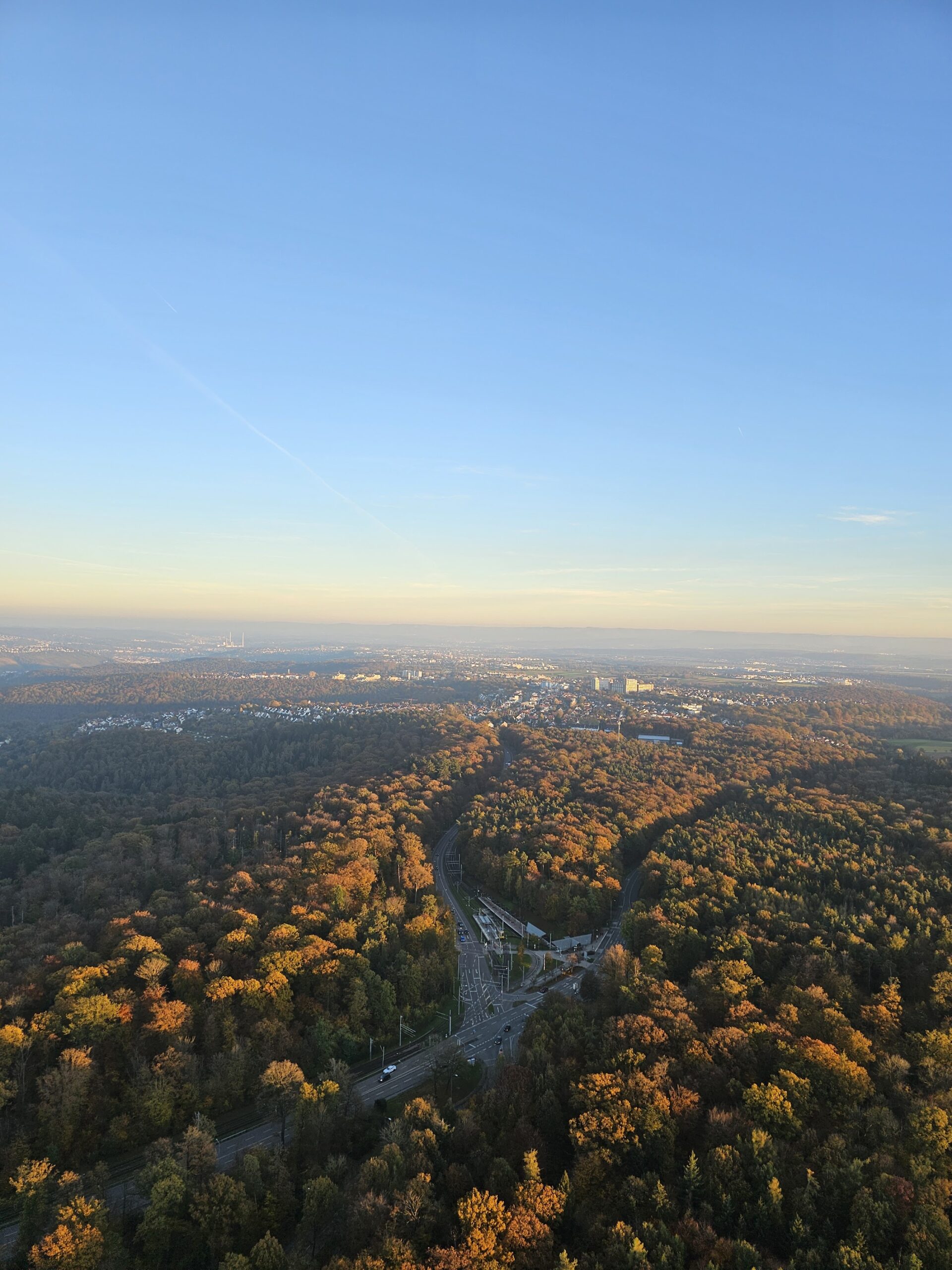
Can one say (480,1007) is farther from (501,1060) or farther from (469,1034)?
(501,1060)

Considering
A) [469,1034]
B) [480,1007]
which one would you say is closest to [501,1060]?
[469,1034]

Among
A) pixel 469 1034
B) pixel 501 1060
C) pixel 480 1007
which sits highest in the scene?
pixel 501 1060

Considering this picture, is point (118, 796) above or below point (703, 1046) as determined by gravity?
below

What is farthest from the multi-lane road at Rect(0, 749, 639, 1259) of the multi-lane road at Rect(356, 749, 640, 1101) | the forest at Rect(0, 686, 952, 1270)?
the forest at Rect(0, 686, 952, 1270)

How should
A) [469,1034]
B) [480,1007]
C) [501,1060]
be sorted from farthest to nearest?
[480,1007]
[469,1034]
[501,1060]

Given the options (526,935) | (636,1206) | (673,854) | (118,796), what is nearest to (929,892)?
(673,854)

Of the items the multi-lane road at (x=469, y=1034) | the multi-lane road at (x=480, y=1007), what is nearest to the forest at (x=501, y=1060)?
the multi-lane road at (x=469, y=1034)

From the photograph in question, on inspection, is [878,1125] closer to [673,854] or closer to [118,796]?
[673,854]

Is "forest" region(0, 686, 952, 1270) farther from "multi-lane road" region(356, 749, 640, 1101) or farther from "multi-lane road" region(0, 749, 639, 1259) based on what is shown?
"multi-lane road" region(356, 749, 640, 1101)
